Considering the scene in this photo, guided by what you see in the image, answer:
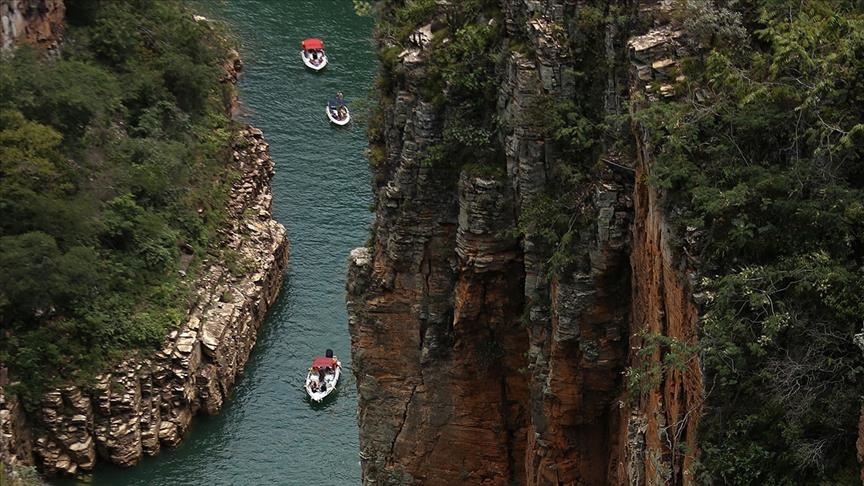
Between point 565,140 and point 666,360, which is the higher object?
point 565,140

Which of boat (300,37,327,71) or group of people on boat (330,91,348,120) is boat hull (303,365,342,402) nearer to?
group of people on boat (330,91,348,120)

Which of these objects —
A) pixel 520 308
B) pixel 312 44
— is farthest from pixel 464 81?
pixel 312 44

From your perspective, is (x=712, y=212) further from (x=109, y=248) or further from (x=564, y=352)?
(x=109, y=248)

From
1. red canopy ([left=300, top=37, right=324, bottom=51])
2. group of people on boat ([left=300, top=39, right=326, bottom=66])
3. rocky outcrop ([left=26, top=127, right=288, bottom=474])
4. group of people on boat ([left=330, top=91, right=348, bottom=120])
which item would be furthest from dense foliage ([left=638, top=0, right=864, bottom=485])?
red canopy ([left=300, top=37, right=324, bottom=51])

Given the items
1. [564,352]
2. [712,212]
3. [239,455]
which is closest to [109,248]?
[239,455]

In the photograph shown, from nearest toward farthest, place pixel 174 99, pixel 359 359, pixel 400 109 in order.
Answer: pixel 400 109
pixel 359 359
pixel 174 99

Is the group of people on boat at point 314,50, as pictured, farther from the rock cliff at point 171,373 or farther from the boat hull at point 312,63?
the rock cliff at point 171,373

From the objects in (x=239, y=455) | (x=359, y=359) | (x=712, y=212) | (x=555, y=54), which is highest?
(x=555, y=54)
